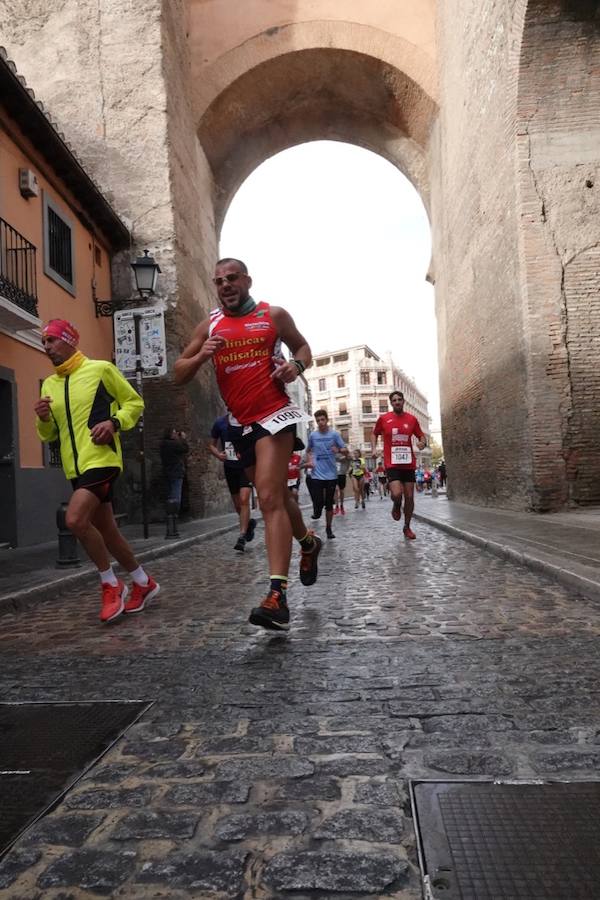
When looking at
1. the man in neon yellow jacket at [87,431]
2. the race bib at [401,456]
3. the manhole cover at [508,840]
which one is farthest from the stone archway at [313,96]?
the manhole cover at [508,840]

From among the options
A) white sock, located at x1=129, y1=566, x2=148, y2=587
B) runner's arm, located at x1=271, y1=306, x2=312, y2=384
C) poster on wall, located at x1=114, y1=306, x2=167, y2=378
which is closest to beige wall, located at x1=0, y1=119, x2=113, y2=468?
poster on wall, located at x1=114, y1=306, x2=167, y2=378

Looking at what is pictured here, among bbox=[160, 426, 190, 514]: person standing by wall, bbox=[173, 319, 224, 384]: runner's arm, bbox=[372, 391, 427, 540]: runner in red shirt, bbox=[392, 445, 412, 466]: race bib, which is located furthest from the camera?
bbox=[160, 426, 190, 514]: person standing by wall

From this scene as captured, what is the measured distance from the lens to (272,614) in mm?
3418

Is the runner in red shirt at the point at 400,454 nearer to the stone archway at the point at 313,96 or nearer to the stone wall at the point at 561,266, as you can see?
the stone wall at the point at 561,266

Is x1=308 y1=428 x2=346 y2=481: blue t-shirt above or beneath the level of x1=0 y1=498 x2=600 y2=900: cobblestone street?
above

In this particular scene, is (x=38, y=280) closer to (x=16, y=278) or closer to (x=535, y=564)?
(x=16, y=278)

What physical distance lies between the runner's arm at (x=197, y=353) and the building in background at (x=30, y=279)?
5.54m

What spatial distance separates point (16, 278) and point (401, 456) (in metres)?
6.08

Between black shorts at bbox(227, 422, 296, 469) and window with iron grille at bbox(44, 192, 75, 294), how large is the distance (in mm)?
8507

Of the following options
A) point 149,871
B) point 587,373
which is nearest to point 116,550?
point 149,871

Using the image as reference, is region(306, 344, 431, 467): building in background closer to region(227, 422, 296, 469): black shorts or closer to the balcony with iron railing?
the balcony with iron railing

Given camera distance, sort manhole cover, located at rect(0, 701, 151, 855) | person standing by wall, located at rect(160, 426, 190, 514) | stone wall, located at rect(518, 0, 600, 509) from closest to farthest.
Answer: manhole cover, located at rect(0, 701, 151, 855) → stone wall, located at rect(518, 0, 600, 509) → person standing by wall, located at rect(160, 426, 190, 514)

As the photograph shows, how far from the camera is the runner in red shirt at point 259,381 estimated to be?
3656mm

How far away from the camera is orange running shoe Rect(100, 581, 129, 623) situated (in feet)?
13.6
